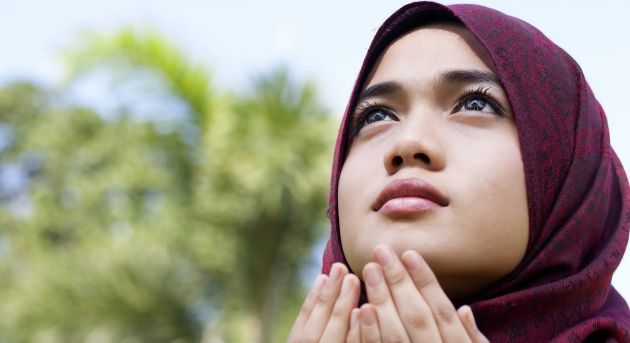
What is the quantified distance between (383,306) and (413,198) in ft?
0.65

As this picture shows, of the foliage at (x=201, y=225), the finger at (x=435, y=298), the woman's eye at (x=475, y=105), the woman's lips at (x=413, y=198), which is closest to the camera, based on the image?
the finger at (x=435, y=298)

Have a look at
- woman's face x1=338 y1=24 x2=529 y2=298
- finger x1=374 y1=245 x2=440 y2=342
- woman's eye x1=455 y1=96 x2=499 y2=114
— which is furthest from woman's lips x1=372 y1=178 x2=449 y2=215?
woman's eye x1=455 y1=96 x2=499 y2=114

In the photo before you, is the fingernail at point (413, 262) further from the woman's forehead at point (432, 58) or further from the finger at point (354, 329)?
the woman's forehead at point (432, 58)

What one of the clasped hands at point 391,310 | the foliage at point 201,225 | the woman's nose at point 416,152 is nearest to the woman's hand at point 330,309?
the clasped hands at point 391,310

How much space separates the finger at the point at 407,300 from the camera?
4.18 feet

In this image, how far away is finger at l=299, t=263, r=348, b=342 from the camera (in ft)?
4.38

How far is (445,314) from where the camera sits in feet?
4.20

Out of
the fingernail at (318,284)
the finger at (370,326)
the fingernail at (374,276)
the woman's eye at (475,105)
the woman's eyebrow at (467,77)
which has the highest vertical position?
the woman's eyebrow at (467,77)

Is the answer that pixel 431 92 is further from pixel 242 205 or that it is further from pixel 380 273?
pixel 242 205

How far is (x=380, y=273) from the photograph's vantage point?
4.31ft

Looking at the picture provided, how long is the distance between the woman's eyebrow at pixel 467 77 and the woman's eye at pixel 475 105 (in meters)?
0.04

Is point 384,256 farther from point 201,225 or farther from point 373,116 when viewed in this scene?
point 201,225

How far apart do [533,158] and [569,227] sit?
14cm

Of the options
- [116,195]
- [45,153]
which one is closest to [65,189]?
[45,153]
